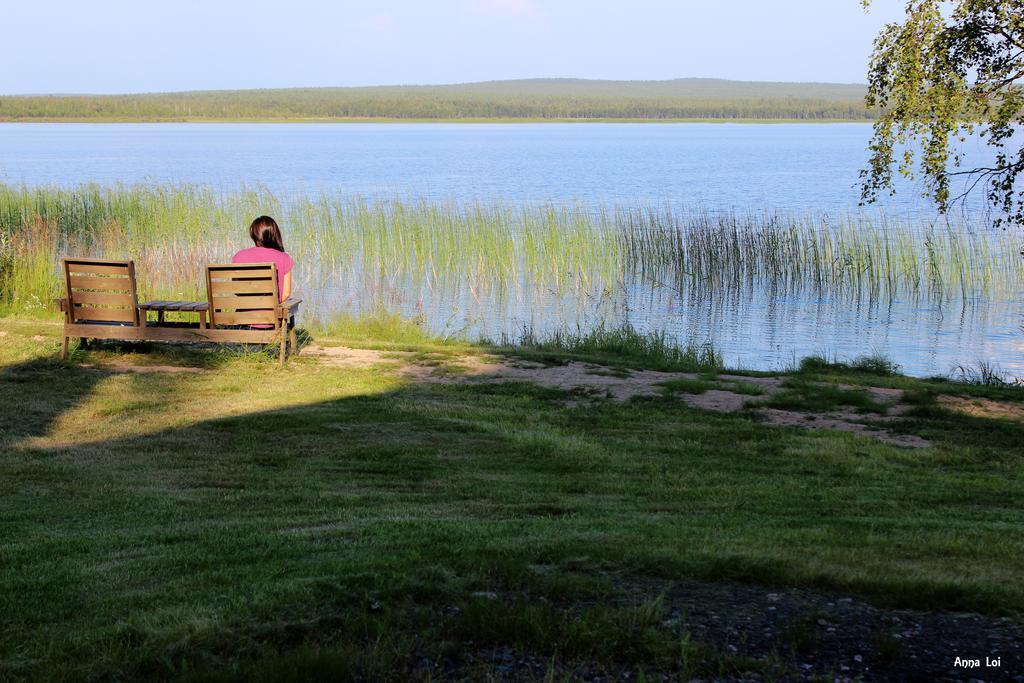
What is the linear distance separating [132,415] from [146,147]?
6431 centimetres

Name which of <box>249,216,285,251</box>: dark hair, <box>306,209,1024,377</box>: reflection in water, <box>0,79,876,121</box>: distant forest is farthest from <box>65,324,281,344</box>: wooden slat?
<box>0,79,876,121</box>: distant forest

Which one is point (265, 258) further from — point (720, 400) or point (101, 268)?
point (720, 400)

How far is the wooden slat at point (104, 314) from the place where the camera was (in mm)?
10500

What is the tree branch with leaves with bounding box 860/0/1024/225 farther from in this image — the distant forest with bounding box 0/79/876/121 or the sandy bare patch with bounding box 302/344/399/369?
the distant forest with bounding box 0/79/876/121

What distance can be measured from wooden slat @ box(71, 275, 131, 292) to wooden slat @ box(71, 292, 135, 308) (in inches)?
3.0

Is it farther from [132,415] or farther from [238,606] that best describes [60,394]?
[238,606]

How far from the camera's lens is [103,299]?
10.5m

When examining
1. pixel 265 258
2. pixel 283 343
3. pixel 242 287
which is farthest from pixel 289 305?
pixel 265 258

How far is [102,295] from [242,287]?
1401 mm

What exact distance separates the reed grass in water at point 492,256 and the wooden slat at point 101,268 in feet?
23.5

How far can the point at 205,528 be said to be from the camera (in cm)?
527

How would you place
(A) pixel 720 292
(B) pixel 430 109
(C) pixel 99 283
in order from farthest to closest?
(B) pixel 430 109, (A) pixel 720 292, (C) pixel 99 283

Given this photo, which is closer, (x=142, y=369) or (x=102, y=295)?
(x=142, y=369)

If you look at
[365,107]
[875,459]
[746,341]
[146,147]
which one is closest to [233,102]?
[365,107]
